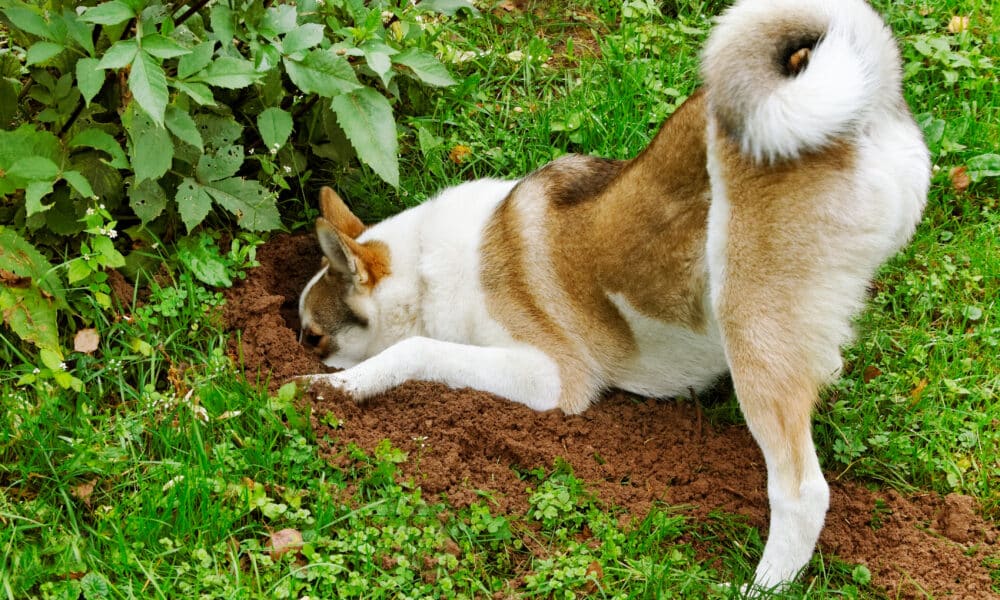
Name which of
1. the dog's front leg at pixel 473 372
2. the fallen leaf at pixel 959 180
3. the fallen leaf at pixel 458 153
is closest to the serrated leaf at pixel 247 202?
the dog's front leg at pixel 473 372

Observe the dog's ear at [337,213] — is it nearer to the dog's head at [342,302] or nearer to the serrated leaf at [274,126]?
the dog's head at [342,302]

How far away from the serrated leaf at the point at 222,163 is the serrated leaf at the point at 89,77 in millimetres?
792

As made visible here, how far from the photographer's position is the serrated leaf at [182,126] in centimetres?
373

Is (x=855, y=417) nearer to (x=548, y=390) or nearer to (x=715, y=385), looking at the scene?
(x=715, y=385)

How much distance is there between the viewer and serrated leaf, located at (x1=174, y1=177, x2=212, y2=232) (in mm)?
4035

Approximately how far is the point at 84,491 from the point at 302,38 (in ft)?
6.18

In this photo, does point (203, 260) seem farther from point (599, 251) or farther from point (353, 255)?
point (599, 251)

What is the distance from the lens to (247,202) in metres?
4.31

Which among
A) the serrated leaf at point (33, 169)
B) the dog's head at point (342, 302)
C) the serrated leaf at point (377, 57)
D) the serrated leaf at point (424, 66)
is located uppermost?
the serrated leaf at point (377, 57)

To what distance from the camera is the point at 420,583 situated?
10.2ft

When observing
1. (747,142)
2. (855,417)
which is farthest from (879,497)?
(747,142)

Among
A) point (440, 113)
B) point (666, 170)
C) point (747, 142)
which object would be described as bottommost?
point (440, 113)

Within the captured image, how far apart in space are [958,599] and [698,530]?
85 cm

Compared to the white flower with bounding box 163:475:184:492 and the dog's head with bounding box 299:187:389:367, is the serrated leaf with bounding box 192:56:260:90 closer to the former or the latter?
the dog's head with bounding box 299:187:389:367
